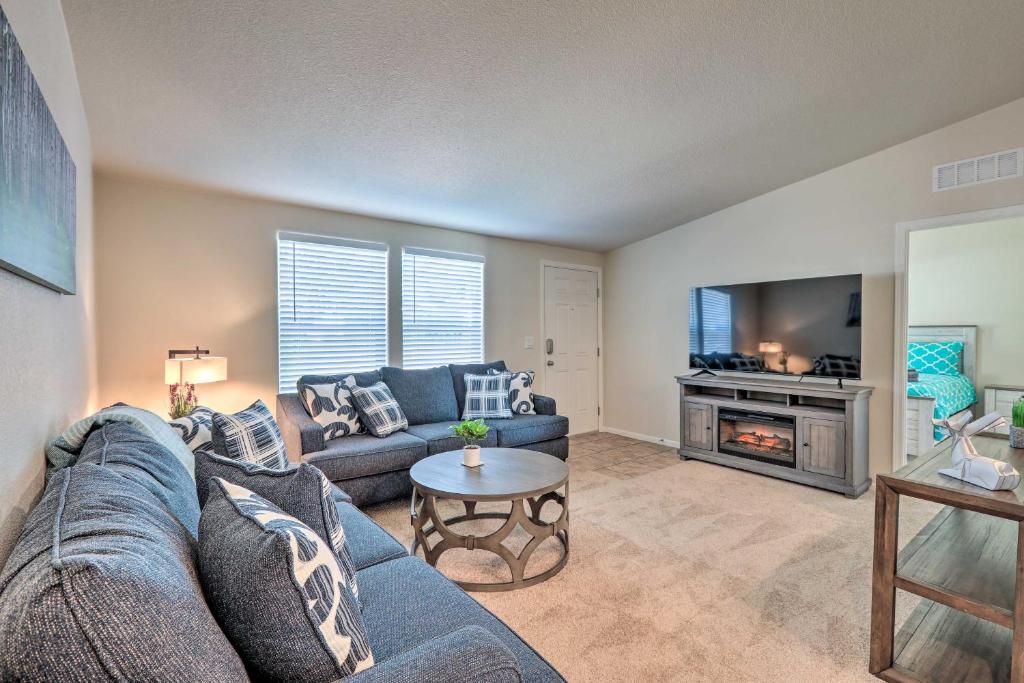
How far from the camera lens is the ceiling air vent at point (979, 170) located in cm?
309

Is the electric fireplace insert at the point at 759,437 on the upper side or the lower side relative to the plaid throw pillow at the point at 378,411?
lower

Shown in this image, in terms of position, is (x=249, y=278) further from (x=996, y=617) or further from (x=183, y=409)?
(x=996, y=617)

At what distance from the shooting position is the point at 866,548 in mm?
2604

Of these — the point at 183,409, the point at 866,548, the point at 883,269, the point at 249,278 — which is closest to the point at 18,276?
the point at 183,409

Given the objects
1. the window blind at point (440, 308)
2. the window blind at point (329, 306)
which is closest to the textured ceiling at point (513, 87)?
the window blind at point (329, 306)

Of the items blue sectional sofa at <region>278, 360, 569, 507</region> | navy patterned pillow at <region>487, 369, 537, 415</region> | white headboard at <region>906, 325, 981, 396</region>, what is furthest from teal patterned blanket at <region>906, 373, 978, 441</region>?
navy patterned pillow at <region>487, 369, 537, 415</region>

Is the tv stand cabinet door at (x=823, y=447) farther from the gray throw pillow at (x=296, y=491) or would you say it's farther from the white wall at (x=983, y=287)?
the gray throw pillow at (x=296, y=491)

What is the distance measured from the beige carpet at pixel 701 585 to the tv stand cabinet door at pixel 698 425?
0.69 meters

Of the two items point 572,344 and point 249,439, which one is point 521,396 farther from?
point 249,439

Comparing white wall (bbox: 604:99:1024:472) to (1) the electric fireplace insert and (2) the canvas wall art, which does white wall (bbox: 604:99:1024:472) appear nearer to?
(1) the electric fireplace insert

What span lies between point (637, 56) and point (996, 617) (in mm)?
2573

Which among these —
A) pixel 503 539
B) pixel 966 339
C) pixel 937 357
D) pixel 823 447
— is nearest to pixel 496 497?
pixel 503 539

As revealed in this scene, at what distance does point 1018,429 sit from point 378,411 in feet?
11.7

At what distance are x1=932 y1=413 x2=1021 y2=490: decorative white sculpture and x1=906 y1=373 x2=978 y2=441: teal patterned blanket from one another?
2.99 m
